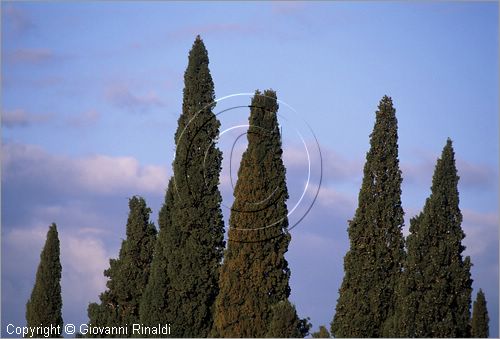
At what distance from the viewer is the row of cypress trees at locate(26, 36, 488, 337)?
25.7 metres

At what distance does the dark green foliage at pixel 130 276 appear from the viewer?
30.9 meters

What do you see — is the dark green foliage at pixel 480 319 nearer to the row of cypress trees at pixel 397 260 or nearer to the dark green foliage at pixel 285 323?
the row of cypress trees at pixel 397 260

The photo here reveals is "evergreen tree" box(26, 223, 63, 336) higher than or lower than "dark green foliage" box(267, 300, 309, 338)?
higher

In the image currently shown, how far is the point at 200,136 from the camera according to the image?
29625mm

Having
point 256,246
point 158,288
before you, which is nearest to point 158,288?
point 158,288

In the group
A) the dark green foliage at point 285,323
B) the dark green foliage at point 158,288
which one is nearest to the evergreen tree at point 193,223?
the dark green foliage at point 158,288

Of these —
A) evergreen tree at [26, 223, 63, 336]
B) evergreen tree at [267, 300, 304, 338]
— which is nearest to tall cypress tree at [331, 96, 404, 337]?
evergreen tree at [267, 300, 304, 338]

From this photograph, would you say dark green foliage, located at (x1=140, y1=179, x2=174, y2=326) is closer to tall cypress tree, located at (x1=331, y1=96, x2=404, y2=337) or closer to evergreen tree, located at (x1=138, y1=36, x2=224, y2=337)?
evergreen tree, located at (x1=138, y1=36, x2=224, y2=337)

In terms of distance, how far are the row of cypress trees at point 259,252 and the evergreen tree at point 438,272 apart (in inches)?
1.1

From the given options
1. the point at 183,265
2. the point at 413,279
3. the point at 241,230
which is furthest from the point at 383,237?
the point at 183,265

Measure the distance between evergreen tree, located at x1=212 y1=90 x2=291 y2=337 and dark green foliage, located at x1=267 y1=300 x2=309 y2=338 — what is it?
2444 mm

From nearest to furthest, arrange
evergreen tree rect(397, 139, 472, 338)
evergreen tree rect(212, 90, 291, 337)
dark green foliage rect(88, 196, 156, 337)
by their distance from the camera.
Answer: evergreen tree rect(397, 139, 472, 338)
evergreen tree rect(212, 90, 291, 337)
dark green foliage rect(88, 196, 156, 337)

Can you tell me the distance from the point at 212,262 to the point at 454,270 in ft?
24.4

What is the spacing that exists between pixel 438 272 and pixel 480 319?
356 inches
